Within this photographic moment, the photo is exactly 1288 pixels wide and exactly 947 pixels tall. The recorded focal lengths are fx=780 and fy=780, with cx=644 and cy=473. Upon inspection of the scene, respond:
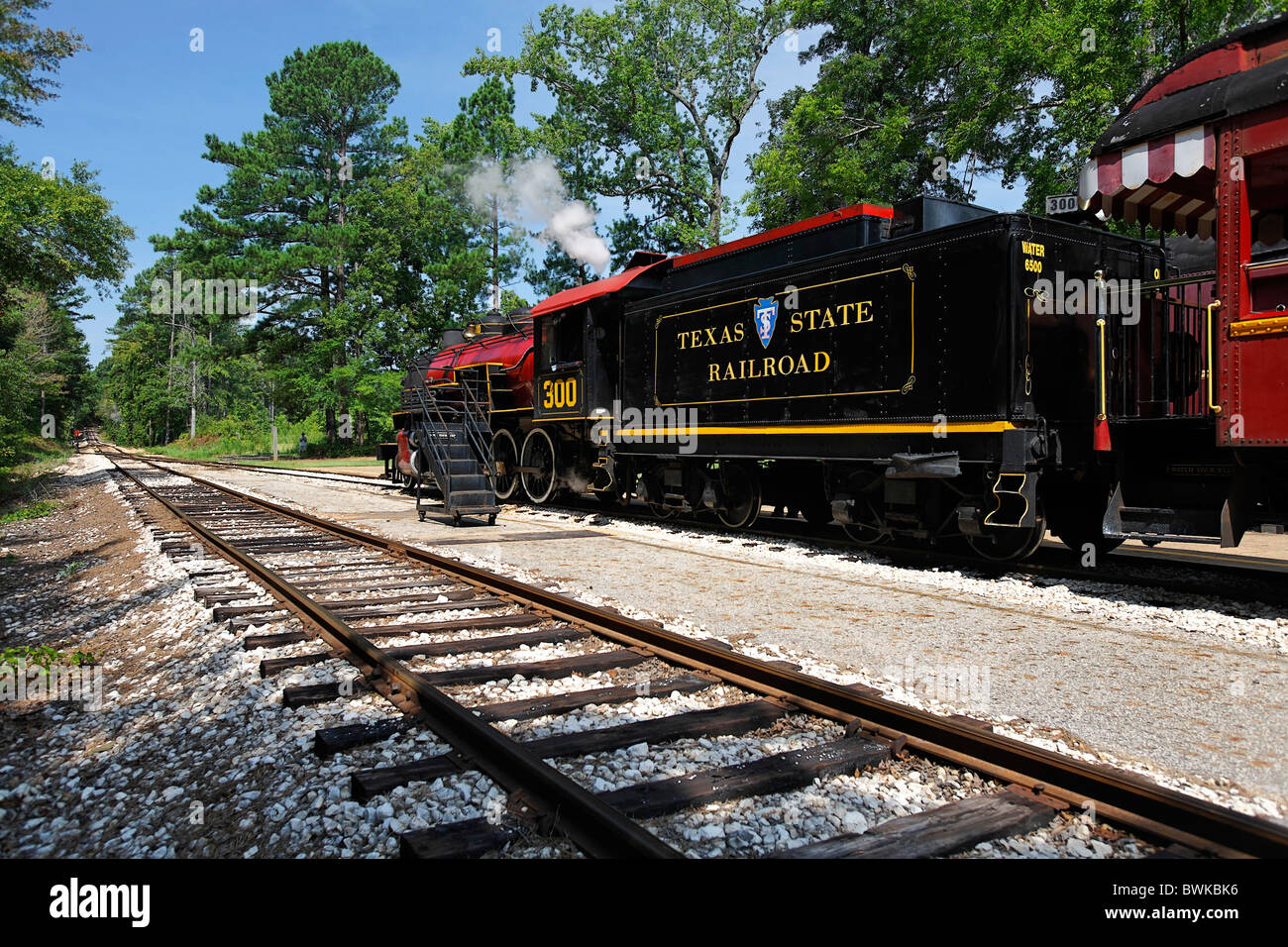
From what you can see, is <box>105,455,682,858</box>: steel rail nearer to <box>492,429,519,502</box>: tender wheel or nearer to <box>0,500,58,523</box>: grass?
<box>492,429,519,502</box>: tender wheel

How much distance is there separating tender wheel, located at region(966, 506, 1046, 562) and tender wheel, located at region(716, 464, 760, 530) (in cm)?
308

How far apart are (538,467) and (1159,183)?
1109cm

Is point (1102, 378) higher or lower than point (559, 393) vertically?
lower

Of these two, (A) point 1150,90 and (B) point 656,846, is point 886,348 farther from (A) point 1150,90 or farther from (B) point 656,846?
(B) point 656,846

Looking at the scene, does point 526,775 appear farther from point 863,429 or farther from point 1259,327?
point 863,429

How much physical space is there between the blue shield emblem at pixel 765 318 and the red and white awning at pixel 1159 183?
11.6ft

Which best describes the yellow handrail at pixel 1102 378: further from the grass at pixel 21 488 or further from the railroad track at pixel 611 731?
the grass at pixel 21 488

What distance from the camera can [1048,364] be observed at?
740cm

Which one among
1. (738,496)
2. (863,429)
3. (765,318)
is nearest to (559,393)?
(738,496)

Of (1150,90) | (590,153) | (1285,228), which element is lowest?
(1285,228)

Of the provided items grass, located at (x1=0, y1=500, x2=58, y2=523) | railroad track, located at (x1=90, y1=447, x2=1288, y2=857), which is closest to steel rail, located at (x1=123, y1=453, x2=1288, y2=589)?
railroad track, located at (x1=90, y1=447, x2=1288, y2=857)

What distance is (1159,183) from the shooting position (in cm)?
604

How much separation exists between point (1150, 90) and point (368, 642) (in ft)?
23.6
